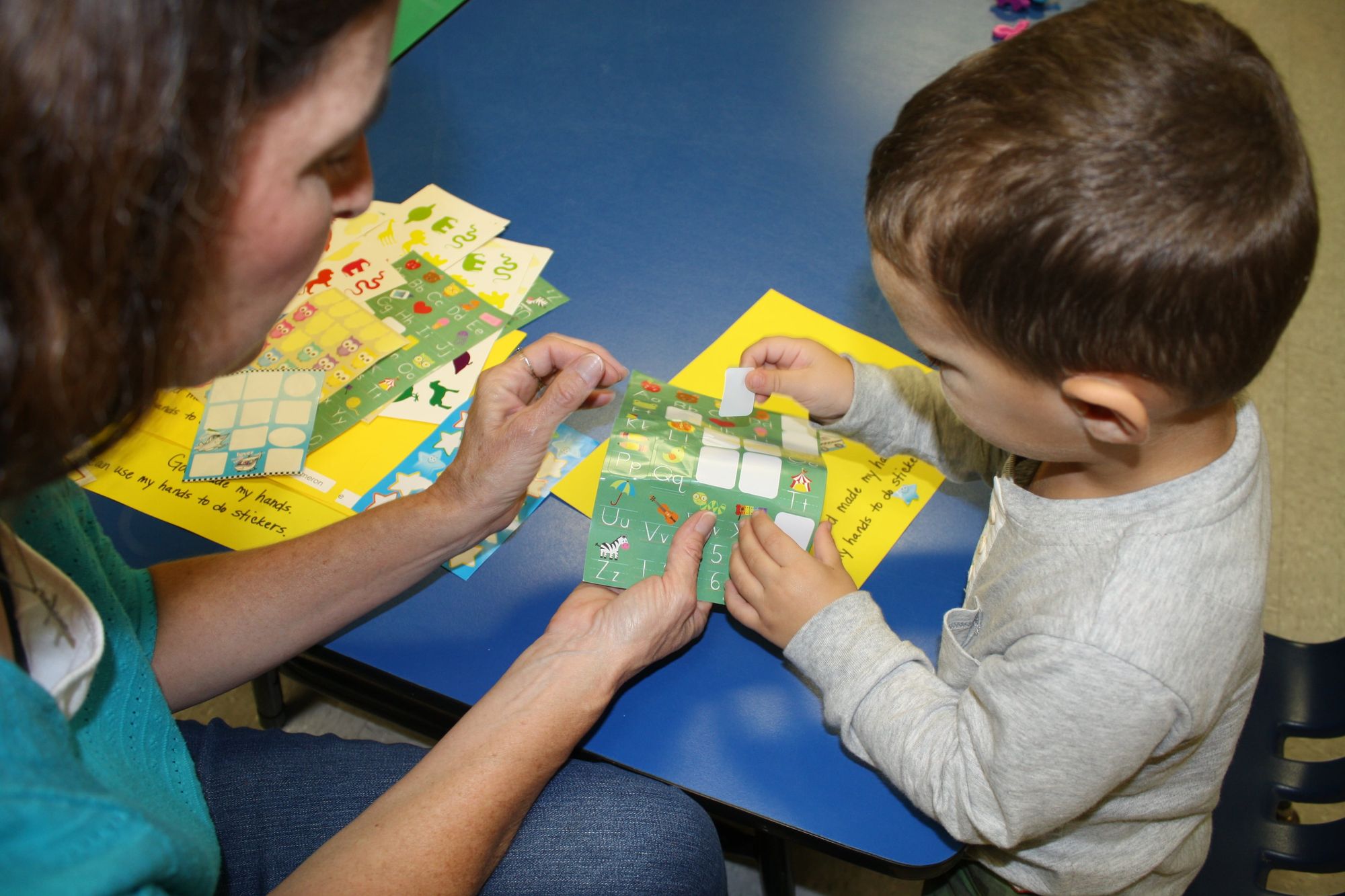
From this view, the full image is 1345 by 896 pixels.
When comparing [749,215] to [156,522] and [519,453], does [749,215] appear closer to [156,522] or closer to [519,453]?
[519,453]

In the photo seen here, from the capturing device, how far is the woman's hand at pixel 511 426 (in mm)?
929

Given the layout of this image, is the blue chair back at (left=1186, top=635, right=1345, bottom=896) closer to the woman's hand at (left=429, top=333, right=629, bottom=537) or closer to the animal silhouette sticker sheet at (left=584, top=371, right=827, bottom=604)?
the animal silhouette sticker sheet at (left=584, top=371, right=827, bottom=604)

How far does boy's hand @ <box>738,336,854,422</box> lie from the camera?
1033 millimetres

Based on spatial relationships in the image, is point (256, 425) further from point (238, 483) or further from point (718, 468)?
point (718, 468)

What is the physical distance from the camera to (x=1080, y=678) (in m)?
0.69

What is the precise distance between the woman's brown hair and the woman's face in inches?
0.6

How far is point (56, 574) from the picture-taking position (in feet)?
2.18

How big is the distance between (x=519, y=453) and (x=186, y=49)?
545 millimetres

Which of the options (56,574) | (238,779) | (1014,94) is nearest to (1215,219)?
(1014,94)

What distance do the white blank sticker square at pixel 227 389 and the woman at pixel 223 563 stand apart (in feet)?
0.83

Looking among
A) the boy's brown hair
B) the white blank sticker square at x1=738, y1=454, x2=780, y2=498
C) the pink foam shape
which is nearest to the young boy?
the boy's brown hair

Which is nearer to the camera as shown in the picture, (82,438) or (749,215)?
(82,438)

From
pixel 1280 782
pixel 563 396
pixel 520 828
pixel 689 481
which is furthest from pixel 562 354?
pixel 1280 782

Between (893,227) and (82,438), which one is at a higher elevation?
(893,227)
